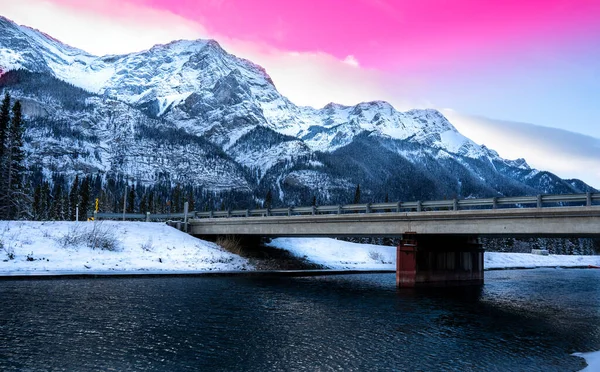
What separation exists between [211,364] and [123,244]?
39108 mm

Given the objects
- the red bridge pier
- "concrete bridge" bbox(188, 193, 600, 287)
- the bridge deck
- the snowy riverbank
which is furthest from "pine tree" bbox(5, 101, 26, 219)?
the red bridge pier

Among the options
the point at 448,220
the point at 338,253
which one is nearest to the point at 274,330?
the point at 448,220

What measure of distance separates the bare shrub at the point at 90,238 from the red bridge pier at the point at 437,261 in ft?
97.4

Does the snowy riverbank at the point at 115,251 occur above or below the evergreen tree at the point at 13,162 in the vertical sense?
below

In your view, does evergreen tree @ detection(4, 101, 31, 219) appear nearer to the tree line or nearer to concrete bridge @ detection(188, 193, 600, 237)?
the tree line

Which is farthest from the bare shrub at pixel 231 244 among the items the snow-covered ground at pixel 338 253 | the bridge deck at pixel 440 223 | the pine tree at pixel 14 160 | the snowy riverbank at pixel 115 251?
the pine tree at pixel 14 160

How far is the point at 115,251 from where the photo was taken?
48438mm

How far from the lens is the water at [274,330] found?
1588 centimetres

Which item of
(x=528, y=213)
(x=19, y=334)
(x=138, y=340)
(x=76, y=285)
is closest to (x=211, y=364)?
(x=138, y=340)

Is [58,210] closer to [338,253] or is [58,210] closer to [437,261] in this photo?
[338,253]

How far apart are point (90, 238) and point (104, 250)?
7.47 ft

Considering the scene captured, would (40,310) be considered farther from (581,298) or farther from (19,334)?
(581,298)

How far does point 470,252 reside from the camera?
161ft

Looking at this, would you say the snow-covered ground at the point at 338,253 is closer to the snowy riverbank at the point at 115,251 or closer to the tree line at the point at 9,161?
the snowy riverbank at the point at 115,251
